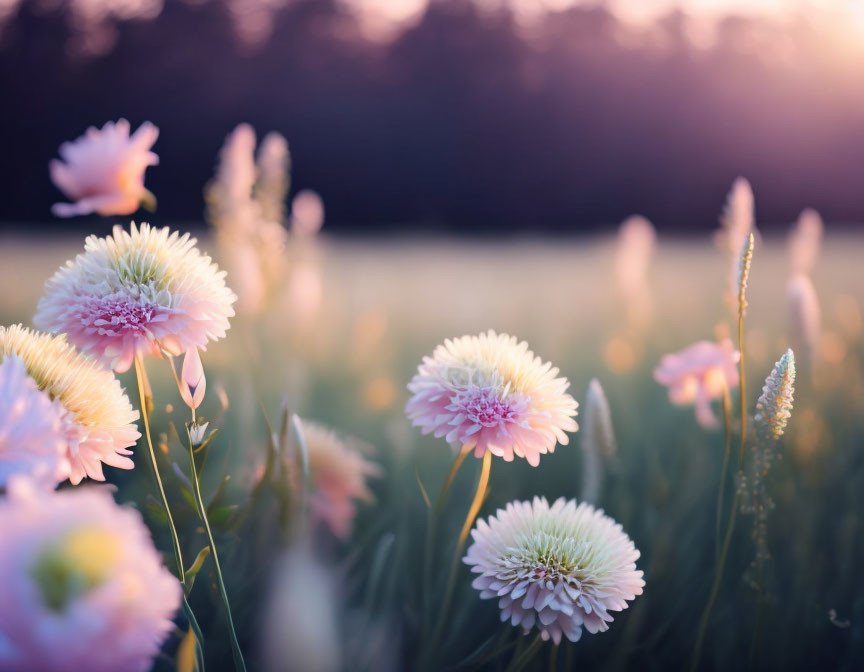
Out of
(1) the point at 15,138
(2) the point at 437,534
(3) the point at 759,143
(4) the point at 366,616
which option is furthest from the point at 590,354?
(1) the point at 15,138

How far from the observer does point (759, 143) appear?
29.0 feet

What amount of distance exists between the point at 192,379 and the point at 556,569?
372 millimetres

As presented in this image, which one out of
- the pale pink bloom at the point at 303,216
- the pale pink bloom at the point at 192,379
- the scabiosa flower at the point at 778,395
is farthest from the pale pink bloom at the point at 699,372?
the pale pink bloom at the point at 303,216

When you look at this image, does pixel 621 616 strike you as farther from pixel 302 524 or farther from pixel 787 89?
pixel 787 89

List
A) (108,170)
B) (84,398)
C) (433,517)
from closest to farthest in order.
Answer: (84,398), (433,517), (108,170)

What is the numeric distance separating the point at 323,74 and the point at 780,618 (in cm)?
991

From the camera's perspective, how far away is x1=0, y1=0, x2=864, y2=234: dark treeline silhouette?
877cm

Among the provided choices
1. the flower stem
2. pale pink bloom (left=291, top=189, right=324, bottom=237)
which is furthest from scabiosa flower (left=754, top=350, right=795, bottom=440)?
pale pink bloom (left=291, top=189, right=324, bottom=237)

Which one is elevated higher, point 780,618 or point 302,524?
point 780,618

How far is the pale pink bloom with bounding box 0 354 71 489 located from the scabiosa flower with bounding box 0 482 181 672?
→ 7cm

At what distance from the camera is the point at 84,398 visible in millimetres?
620

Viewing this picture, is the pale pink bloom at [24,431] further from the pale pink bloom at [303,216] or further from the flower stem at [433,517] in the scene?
the pale pink bloom at [303,216]

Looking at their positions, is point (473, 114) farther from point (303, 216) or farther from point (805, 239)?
point (805, 239)

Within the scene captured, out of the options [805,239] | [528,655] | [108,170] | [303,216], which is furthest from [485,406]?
[303,216]
